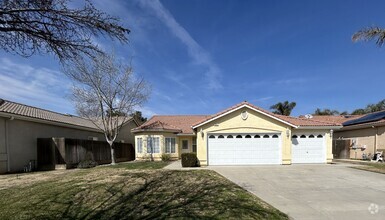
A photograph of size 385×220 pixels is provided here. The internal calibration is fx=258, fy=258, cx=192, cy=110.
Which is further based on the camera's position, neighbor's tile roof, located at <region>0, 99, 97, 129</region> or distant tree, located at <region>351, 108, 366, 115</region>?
distant tree, located at <region>351, 108, 366, 115</region>

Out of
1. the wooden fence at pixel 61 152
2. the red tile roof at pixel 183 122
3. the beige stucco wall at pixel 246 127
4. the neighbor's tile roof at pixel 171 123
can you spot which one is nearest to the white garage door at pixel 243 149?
the beige stucco wall at pixel 246 127

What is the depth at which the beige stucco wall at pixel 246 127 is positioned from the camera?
18.6 m

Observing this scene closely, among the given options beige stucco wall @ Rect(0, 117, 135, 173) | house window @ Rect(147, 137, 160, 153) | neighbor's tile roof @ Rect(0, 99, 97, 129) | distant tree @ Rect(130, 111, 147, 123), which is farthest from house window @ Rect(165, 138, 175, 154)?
beige stucco wall @ Rect(0, 117, 135, 173)

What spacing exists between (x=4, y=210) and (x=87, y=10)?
6602 mm

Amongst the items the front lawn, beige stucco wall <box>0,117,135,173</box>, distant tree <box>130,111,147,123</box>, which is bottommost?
the front lawn

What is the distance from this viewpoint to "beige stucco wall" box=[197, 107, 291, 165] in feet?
61.2

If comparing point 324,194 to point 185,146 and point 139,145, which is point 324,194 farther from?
point 139,145

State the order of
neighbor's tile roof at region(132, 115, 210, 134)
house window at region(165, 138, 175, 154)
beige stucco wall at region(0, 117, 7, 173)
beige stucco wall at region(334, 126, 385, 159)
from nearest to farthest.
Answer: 1. beige stucco wall at region(0, 117, 7, 173)
2. beige stucco wall at region(334, 126, 385, 159)
3. house window at region(165, 138, 175, 154)
4. neighbor's tile roof at region(132, 115, 210, 134)

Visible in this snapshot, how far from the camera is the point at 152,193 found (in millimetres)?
8531

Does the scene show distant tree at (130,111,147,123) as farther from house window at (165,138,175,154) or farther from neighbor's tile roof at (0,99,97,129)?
neighbor's tile roof at (0,99,97,129)

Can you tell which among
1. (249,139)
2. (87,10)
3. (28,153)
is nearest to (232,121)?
(249,139)

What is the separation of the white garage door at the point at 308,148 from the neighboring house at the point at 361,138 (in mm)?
5479

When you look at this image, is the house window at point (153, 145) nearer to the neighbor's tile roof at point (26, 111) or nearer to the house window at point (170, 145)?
the house window at point (170, 145)

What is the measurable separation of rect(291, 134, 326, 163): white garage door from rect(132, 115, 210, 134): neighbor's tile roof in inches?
377
